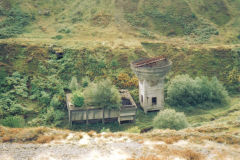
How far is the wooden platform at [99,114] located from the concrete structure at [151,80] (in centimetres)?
328

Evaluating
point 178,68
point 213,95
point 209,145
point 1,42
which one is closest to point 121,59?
point 178,68

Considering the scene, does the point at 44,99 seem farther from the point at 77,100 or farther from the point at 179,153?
the point at 179,153

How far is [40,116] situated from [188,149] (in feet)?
68.5

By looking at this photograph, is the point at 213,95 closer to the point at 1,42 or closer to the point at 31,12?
the point at 1,42

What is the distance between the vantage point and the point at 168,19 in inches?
2464

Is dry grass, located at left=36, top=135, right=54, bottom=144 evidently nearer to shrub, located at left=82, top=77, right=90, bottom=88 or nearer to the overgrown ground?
the overgrown ground

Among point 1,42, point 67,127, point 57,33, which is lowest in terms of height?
point 67,127

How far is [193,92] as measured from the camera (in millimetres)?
40969

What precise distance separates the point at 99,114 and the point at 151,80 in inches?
339

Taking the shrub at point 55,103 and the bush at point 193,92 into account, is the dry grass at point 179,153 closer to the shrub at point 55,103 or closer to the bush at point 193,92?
the shrub at point 55,103

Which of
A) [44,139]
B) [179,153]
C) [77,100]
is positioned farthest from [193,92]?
[44,139]

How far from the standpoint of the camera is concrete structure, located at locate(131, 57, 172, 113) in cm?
3581

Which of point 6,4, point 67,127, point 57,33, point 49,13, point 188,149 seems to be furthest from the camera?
point 49,13

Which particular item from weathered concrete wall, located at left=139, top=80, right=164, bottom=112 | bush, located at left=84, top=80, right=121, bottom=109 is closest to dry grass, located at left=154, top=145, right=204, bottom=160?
bush, located at left=84, top=80, right=121, bottom=109
